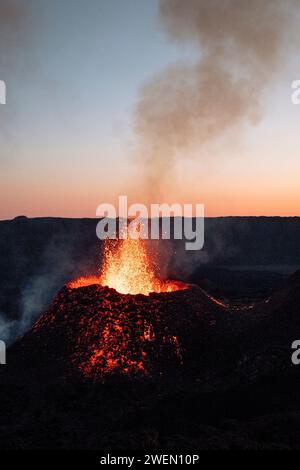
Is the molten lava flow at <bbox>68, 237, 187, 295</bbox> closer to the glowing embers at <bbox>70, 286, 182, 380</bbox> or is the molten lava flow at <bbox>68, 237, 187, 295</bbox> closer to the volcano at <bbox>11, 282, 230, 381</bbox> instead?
the volcano at <bbox>11, 282, 230, 381</bbox>

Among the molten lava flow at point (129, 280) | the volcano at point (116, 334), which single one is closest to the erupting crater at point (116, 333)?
the volcano at point (116, 334)

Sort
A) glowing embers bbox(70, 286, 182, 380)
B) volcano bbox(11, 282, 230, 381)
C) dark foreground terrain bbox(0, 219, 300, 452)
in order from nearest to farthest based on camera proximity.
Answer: dark foreground terrain bbox(0, 219, 300, 452)
glowing embers bbox(70, 286, 182, 380)
volcano bbox(11, 282, 230, 381)

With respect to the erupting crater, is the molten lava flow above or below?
above

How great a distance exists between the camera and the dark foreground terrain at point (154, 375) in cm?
1184

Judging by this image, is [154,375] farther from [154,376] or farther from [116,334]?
[116,334]

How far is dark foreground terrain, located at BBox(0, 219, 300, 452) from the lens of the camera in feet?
38.9

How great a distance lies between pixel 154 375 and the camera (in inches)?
611

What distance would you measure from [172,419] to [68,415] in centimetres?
280

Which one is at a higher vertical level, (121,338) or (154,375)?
(121,338)

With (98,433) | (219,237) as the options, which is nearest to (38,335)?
(98,433)

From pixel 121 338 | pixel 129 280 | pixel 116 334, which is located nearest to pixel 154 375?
pixel 121 338

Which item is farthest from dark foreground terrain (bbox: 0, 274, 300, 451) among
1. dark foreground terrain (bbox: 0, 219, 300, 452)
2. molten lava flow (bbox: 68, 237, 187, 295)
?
molten lava flow (bbox: 68, 237, 187, 295)

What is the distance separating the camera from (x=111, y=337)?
16.9 m

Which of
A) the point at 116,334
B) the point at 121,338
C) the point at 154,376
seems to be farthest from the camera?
the point at 116,334
